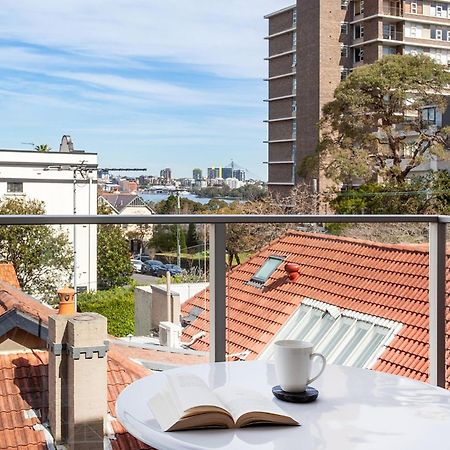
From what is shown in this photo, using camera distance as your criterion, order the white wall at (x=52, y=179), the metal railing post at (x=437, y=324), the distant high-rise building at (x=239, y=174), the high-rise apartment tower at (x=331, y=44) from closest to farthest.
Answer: the metal railing post at (x=437, y=324) < the white wall at (x=52, y=179) < the distant high-rise building at (x=239, y=174) < the high-rise apartment tower at (x=331, y=44)

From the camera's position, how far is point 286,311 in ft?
7.06

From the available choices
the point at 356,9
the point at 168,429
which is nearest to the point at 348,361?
the point at 168,429

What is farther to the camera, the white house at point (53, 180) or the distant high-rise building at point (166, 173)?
the distant high-rise building at point (166, 173)

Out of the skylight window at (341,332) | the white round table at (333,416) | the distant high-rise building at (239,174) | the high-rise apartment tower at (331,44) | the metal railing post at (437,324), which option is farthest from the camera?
the high-rise apartment tower at (331,44)

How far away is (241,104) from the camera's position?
1334 inches

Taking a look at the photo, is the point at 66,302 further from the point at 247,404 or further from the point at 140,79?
the point at 140,79

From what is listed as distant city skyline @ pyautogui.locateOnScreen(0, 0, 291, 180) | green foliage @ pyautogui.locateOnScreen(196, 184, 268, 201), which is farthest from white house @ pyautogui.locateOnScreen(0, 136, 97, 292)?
distant city skyline @ pyautogui.locateOnScreen(0, 0, 291, 180)

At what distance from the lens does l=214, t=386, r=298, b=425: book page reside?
42.6 inches

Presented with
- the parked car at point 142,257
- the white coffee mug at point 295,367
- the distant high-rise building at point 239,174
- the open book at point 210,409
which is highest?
the distant high-rise building at point 239,174

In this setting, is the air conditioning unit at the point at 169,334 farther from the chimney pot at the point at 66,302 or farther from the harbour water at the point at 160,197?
the harbour water at the point at 160,197

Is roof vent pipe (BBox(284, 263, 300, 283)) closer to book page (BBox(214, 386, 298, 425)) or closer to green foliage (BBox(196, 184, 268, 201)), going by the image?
book page (BBox(214, 386, 298, 425))

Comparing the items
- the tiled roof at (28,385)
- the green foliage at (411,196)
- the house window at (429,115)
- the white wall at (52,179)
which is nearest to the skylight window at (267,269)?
the tiled roof at (28,385)

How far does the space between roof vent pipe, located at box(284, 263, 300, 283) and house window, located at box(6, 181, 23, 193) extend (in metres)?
21.3

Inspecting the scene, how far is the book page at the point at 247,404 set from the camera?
1.08 metres
